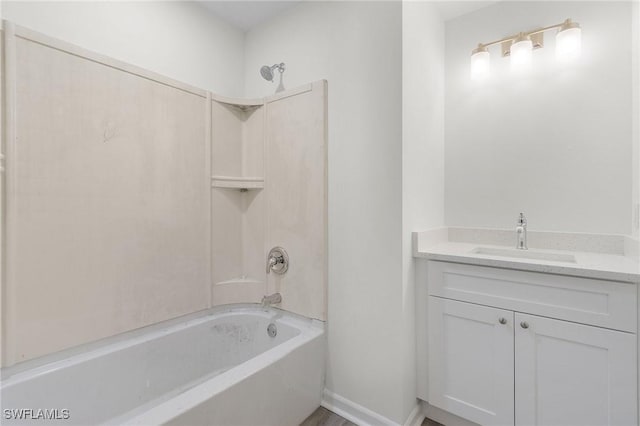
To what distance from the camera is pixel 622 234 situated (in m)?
1.51

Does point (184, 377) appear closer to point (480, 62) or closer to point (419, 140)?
point (419, 140)

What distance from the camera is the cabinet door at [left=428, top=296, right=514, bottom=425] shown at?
53.4 inches

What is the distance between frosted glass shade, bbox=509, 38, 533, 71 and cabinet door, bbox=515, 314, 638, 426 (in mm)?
1439

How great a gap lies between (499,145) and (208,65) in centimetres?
205

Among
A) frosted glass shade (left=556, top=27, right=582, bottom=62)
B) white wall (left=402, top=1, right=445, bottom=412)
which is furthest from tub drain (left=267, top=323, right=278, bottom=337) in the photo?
frosted glass shade (left=556, top=27, right=582, bottom=62)

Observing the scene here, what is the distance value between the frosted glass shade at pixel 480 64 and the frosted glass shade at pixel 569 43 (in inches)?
13.6

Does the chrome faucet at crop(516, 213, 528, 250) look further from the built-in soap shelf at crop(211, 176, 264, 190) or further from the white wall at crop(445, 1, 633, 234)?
the built-in soap shelf at crop(211, 176, 264, 190)

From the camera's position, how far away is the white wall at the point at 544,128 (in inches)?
60.2

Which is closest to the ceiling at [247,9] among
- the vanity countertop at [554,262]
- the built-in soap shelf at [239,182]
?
the built-in soap shelf at [239,182]

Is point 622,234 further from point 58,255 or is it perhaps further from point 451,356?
point 58,255

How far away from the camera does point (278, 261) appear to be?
77.0 inches

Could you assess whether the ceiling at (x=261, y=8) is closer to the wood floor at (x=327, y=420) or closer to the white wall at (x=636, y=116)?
the white wall at (x=636, y=116)

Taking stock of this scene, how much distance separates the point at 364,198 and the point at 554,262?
92 centimetres

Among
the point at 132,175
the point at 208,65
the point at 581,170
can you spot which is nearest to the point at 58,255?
the point at 132,175
